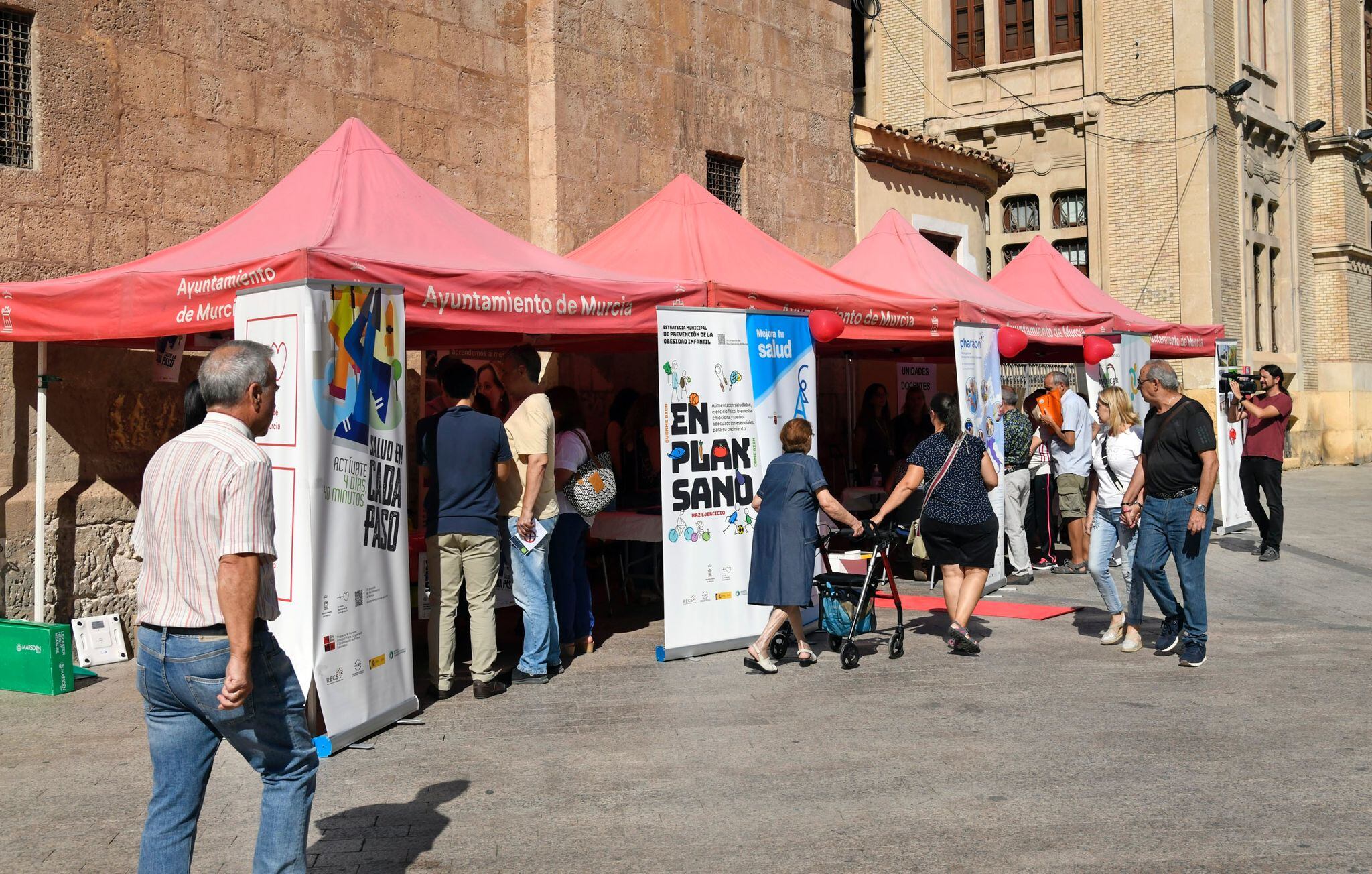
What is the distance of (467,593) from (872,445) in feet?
25.6

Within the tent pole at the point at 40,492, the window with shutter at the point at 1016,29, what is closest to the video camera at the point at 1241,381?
the tent pole at the point at 40,492

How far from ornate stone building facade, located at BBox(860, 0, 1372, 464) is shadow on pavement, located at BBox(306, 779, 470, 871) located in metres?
22.0

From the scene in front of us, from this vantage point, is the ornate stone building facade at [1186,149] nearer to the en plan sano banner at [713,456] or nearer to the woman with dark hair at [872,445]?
the woman with dark hair at [872,445]

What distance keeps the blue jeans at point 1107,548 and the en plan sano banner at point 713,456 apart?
2203 mm

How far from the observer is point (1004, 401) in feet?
39.3

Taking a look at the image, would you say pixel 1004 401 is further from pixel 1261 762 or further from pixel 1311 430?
pixel 1311 430

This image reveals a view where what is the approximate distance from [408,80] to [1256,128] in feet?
83.7

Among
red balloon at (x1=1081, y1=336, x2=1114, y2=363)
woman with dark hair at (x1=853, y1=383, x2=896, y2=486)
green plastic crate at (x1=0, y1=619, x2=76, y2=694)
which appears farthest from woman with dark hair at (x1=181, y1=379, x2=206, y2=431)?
woman with dark hair at (x1=853, y1=383, x2=896, y2=486)

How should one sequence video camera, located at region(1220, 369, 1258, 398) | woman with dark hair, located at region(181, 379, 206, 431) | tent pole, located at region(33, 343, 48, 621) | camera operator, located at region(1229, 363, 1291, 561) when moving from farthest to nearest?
video camera, located at region(1220, 369, 1258, 398) → camera operator, located at region(1229, 363, 1291, 561) → tent pole, located at region(33, 343, 48, 621) → woman with dark hair, located at region(181, 379, 206, 431)

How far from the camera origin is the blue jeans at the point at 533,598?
773 cm

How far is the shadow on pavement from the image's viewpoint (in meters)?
4.72

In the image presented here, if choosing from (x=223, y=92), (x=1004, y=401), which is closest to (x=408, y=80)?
(x=223, y=92)

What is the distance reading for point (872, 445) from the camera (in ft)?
47.1

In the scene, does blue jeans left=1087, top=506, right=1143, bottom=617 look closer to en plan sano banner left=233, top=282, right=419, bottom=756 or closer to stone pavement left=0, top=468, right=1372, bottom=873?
stone pavement left=0, top=468, right=1372, bottom=873
